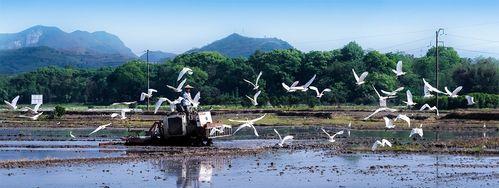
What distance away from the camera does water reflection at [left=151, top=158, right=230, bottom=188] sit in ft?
78.8

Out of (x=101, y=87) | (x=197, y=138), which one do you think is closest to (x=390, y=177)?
(x=197, y=138)

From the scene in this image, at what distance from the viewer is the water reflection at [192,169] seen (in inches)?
945

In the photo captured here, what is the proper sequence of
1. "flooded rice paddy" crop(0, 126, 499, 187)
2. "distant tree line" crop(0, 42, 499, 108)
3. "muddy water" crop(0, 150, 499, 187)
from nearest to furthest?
"muddy water" crop(0, 150, 499, 187)
"flooded rice paddy" crop(0, 126, 499, 187)
"distant tree line" crop(0, 42, 499, 108)

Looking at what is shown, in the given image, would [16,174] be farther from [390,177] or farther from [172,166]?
[390,177]

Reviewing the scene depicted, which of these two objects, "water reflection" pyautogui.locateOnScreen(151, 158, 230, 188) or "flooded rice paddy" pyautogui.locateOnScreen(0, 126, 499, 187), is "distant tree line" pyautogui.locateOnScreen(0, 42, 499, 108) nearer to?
"flooded rice paddy" pyautogui.locateOnScreen(0, 126, 499, 187)

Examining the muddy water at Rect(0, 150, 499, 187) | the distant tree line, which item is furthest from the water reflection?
the distant tree line

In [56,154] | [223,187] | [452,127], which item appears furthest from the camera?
[452,127]

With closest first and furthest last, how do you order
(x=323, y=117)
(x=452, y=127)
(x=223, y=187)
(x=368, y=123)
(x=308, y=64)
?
(x=223, y=187)
(x=452, y=127)
(x=368, y=123)
(x=323, y=117)
(x=308, y=64)

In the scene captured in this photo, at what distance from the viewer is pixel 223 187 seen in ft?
74.7

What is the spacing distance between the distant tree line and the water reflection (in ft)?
208

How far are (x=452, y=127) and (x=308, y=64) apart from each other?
72.8 metres

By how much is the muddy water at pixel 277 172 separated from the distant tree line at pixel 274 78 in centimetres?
6335

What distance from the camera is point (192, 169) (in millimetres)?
27844

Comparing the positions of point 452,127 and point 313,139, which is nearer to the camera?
point 313,139
